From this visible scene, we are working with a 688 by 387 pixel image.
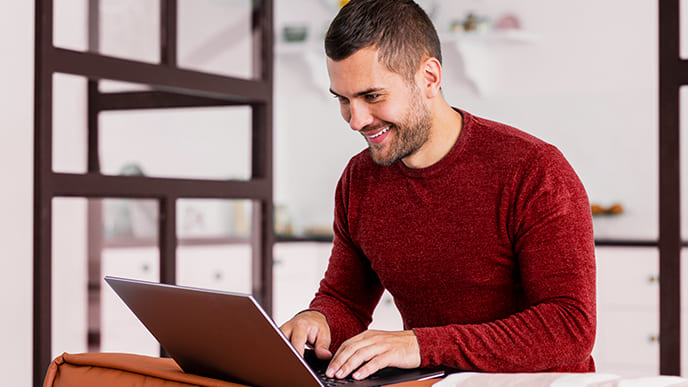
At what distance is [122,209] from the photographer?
220 centimetres

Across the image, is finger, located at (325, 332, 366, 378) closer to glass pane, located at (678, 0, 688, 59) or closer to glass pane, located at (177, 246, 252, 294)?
glass pane, located at (177, 246, 252, 294)

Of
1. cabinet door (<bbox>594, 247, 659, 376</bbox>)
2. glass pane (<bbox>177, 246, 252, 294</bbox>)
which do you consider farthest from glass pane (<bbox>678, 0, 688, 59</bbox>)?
cabinet door (<bbox>594, 247, 659, 376</bbox>)

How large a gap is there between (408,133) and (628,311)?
110 inches

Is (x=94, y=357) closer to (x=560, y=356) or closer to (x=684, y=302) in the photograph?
(x=560, y=356)

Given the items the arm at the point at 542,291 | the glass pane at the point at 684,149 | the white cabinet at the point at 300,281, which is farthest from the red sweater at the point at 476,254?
the white cabinet at the point at 300,281

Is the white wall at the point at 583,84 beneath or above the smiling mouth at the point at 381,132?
above

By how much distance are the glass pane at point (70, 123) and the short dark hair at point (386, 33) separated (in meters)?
0.85

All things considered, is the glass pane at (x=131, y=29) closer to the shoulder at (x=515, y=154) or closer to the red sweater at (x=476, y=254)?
the red sweater at (x=476, y=254)

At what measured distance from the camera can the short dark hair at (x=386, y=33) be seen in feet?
4.66

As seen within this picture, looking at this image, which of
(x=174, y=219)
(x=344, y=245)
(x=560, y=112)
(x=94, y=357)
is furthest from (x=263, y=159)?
(x=560, y=112)

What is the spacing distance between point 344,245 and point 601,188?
3185 millimetres

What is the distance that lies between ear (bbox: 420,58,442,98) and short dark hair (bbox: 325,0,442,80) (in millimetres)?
14

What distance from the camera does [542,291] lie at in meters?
1.32

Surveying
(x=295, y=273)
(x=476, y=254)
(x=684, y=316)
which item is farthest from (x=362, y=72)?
(x=295, y=273)
